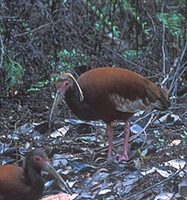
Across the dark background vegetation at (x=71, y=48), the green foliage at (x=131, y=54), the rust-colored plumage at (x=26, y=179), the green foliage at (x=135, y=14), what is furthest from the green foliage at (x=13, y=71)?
the rust-colored plumage at (x=26, y=179)

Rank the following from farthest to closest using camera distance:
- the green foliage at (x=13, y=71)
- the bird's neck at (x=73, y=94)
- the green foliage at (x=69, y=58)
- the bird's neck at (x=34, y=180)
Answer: the green foliage at (x=69, y=58) < the green foliage at (x=13, y=71) < the bird's neck at (x=73, y=94) < the bird's neck at (x=34, y=180)

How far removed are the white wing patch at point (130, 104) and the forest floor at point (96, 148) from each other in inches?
12.3

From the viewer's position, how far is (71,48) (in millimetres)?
9273

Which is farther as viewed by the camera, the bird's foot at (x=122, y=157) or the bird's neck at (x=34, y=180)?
the bird's foot at (x=122, y=157)

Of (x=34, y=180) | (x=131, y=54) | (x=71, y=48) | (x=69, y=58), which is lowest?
(x=131, y=54)

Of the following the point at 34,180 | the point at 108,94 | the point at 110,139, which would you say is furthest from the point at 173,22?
the point at 34,180

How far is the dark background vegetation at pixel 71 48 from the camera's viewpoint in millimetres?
8695

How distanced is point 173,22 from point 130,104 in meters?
3.21

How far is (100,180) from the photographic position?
20.9ft

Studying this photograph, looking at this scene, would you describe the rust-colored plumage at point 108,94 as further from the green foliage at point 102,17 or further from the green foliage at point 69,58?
the green foliage at point 102,17

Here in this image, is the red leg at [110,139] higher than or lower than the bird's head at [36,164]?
lower

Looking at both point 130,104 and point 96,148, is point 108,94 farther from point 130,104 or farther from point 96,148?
point 96,148

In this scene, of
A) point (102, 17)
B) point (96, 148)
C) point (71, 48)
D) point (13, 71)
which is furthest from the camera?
point (102, 17)

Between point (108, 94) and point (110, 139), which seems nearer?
point (108, 94)
